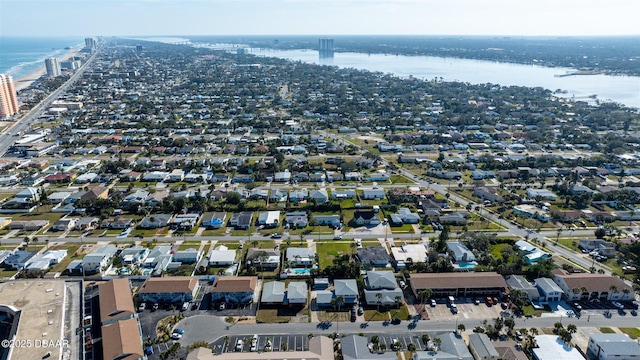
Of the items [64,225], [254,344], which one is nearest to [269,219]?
[254,344]

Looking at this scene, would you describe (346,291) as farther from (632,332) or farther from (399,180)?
(399,180)

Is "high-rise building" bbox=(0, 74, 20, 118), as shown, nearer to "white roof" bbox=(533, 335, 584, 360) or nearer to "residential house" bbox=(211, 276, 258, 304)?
"residential house" bbox=(211, 276, 258, 304)

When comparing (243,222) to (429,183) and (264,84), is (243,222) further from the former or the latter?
(264,84)

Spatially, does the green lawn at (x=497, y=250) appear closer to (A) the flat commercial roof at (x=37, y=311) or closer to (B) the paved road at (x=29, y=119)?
(A) the flat commercial roof at (x=37, y=311)

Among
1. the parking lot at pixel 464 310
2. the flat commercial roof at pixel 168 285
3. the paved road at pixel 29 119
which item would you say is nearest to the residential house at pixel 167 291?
the flat commercial roof at pixel 168 285

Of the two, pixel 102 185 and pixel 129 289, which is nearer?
pixel 129 289

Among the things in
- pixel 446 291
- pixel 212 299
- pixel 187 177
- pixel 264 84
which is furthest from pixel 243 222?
pixel 264 84

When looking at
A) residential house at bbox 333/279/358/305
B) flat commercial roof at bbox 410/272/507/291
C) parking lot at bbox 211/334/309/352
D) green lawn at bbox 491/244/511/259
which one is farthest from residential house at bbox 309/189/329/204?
parking lot at bbox 211/334/309/352
